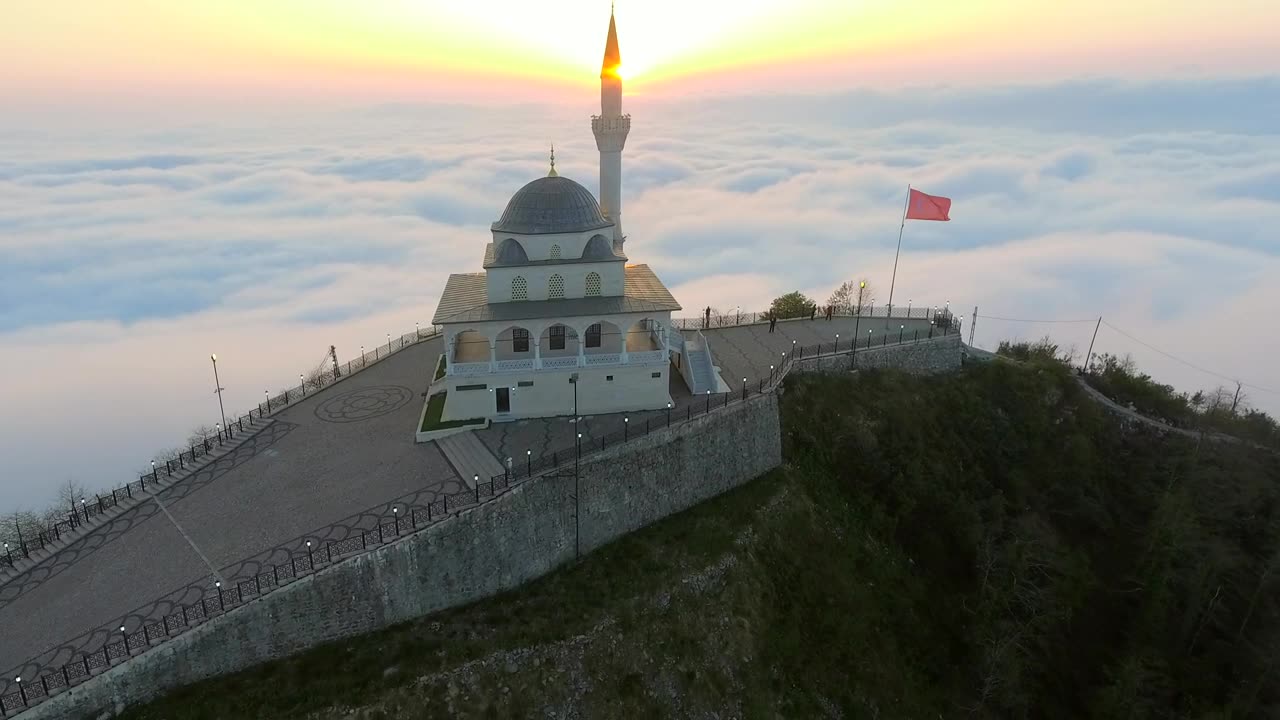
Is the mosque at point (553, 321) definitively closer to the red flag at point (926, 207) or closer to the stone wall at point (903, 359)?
the stone wall at point (903, 359)

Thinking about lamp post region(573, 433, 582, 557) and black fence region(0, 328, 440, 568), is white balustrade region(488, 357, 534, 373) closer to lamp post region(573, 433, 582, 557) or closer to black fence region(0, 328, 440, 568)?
lamp post region(573, 433, 582, 557)

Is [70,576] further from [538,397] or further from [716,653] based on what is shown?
[716,653]

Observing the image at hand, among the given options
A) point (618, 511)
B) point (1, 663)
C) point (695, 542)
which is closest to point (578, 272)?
point (618, 511)

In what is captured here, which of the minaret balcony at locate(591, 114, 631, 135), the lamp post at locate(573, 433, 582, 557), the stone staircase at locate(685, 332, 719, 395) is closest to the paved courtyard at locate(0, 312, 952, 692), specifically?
the stone staircase at locate(685, 332, 719, 395)

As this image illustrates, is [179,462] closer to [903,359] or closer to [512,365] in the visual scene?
[512,365]

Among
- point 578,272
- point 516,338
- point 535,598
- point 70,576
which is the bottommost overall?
point 535,598
